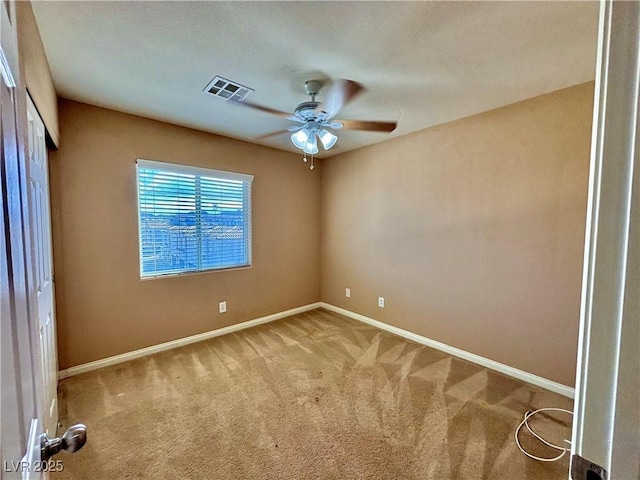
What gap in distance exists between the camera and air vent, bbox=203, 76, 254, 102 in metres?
2.07

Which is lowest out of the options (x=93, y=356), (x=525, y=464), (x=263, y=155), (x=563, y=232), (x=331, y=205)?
(x=525, y=464)

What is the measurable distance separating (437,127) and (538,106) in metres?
0.86

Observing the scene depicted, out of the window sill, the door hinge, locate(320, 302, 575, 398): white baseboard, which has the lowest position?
locate(320, 302, 575, 398): white baseboard

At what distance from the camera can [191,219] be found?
10.3ft

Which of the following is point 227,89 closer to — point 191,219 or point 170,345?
point 191,219

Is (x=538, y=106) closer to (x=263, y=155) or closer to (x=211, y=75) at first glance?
(x=211, y=75)

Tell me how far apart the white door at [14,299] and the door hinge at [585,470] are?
0.92m

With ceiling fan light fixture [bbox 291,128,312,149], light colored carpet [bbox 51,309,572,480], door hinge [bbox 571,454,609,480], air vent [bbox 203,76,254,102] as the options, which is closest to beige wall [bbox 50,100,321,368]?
light colored carpet [bbox 51,309,572,480]

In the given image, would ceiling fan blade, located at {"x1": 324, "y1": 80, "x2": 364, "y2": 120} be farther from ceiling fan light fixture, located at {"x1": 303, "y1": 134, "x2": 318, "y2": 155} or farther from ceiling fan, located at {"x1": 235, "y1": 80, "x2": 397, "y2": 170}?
ceiling fan light fixture, located at {"x1": 303, "y1": 134, "x2": 318, "y2": 155}

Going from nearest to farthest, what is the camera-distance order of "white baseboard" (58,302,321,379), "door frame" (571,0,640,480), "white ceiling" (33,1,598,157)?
"door frame" (571,0,640,480)
"white ceiling" (33,1,598,157)
"white baseboard" (58,302,321,379)

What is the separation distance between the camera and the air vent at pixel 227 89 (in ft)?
6.81

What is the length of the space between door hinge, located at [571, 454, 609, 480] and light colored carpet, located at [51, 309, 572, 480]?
4.39ft

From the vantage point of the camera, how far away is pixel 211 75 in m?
1.97

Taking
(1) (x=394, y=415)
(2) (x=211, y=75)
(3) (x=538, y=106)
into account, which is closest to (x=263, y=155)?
(2) (x=211, y=75)
